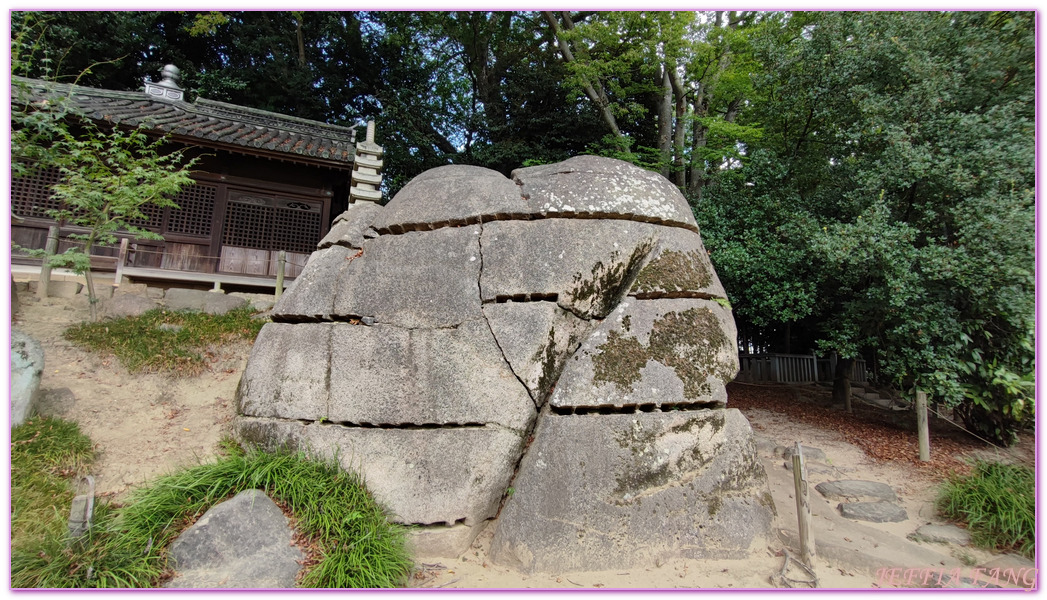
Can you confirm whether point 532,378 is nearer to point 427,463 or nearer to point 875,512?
point 427,463

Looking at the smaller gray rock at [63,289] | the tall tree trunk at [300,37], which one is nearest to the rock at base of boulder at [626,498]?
the smaller gray rock at [63,289]

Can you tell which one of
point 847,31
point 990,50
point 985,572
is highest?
point 847,31

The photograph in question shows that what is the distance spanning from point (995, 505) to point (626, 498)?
148 inches

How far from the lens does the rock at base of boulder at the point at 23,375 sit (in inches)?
188

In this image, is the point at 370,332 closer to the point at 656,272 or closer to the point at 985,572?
the point at 656,272

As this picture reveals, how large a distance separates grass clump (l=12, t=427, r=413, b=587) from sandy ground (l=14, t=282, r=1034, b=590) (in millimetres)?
455

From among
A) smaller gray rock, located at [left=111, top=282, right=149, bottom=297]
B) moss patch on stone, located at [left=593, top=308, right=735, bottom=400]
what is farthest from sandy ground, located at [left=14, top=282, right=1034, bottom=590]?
smaller gray rock, located at [left=111, top=282, right=149, bottom=297]

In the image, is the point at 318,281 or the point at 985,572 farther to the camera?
the point at 318,281

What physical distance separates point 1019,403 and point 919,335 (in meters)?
1.21

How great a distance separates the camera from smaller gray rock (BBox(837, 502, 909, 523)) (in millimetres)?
5410

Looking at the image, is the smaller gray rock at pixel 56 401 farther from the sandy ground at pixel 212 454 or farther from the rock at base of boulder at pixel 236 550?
the rock at base of boulder at pixel 236 550

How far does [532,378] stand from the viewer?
4.73 metres

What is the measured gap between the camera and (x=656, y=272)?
5.05 meters

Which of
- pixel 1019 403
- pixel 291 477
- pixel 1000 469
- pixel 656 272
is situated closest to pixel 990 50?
pixel 1019 403
